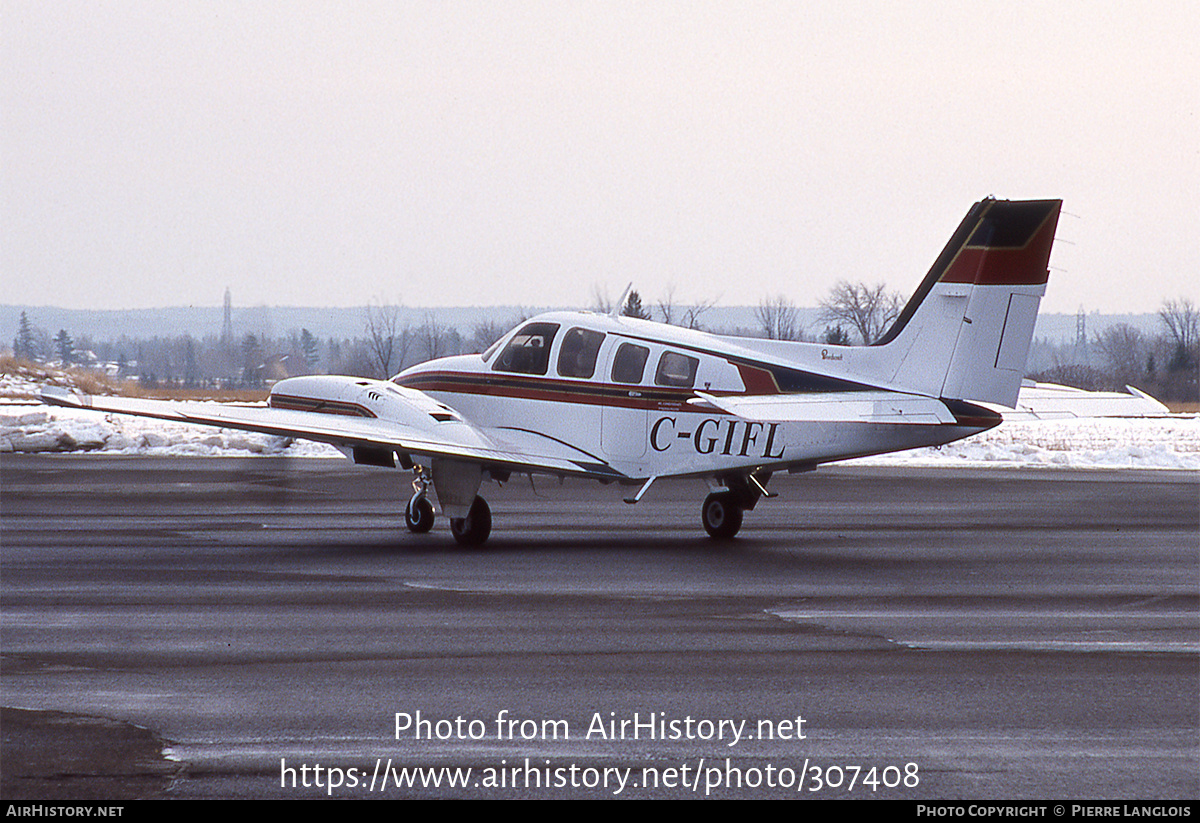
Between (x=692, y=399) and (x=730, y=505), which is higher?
(x=692, y=399)

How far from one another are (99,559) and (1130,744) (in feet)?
35.5

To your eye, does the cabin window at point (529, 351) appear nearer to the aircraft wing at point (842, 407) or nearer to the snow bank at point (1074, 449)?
the aircraft wing at point (842, 407)

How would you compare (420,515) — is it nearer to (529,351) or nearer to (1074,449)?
(529,351)

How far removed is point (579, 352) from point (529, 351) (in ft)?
2.58

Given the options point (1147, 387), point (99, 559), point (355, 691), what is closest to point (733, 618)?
point (355, 691)

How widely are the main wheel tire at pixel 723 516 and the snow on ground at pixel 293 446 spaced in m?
15.7

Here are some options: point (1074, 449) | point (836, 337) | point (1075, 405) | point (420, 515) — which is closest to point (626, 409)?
point (420, 515)

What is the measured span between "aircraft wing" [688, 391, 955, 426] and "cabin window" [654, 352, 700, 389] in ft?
2.92

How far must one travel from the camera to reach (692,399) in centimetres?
1465

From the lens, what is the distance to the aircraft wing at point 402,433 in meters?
14.2

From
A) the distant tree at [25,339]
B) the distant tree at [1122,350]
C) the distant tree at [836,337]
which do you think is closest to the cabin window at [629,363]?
the distant tree at [836,337]

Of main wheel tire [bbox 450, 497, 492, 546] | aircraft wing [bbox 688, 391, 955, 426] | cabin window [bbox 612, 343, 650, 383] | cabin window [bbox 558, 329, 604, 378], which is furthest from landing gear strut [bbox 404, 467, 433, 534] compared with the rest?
aircraft wing [bbox 688, 391, 955, 426]
